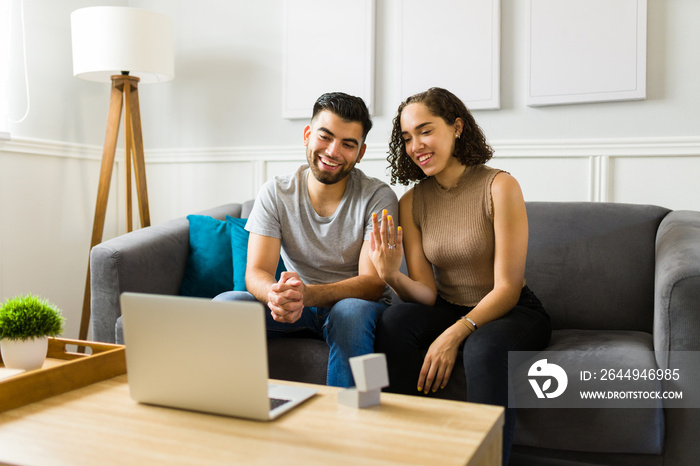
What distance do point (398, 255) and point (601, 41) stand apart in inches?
51.2

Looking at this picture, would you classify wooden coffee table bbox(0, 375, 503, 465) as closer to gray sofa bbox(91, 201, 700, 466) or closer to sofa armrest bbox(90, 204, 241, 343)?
gray sofa bbox(91, 201, 700, 466)

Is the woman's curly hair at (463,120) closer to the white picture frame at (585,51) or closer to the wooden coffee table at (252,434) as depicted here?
the white picture frame at (585,51)

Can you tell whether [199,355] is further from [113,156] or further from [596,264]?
[113,156]

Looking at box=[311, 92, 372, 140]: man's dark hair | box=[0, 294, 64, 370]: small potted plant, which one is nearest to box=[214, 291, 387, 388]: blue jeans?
box=[0, 294, 64, 370]: small potted plant

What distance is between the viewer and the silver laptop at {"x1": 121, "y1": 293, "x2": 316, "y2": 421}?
0.99m

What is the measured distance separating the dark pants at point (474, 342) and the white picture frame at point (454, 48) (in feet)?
3.44

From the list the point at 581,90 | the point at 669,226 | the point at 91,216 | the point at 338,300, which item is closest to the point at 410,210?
the point at 338,300

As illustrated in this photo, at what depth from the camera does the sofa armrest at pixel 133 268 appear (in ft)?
6.62

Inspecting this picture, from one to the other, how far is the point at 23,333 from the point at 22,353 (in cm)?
4

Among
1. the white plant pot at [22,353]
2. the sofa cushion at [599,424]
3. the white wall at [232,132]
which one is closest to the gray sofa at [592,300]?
the sofa cushion at [599,424]

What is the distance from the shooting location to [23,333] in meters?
1.26

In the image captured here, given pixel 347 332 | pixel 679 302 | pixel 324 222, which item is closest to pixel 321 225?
pixel 324 222

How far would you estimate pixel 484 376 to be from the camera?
152cm

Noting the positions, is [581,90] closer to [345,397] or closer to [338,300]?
[338,300]
